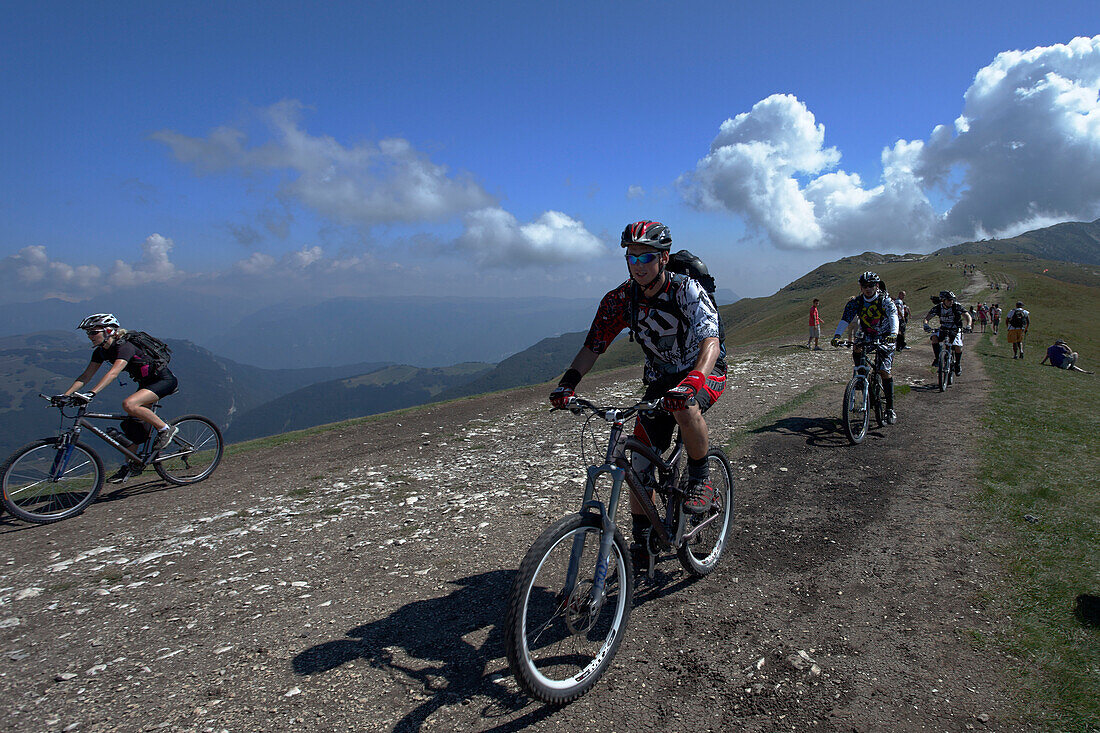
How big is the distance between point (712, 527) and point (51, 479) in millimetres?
9827

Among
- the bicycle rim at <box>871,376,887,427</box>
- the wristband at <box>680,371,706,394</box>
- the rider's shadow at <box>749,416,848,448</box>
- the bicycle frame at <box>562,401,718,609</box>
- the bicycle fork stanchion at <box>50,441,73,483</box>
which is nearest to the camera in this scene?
the bicycle frame at <box>562,401,718,609</box>

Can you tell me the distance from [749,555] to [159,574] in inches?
266

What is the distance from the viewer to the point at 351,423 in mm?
15039

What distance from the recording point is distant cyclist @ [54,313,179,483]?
8.78 meters

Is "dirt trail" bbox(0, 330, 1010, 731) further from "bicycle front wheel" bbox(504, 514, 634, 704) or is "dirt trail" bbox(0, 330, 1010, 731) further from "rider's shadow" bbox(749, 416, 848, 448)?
"rider's shadow" bbox(749, 416, 848, 448)

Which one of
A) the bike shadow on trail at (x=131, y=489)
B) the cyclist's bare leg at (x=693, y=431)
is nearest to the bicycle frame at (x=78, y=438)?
the bike shadow on trail at (x=131, y=489)

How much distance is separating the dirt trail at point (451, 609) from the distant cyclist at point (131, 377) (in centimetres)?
99

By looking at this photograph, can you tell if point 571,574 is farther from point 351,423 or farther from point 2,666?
point 351,423

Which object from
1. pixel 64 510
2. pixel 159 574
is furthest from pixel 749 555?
pixel 64 510

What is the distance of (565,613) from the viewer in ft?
13.0

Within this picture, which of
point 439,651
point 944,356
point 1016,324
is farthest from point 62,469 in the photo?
point 1016,324

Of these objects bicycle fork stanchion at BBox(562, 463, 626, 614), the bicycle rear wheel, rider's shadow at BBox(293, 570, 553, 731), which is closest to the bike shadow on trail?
rider's shadow at BBox(293, 570, 553, 731)

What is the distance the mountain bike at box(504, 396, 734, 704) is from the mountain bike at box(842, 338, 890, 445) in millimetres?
7306

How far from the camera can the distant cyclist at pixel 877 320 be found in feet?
36.6
